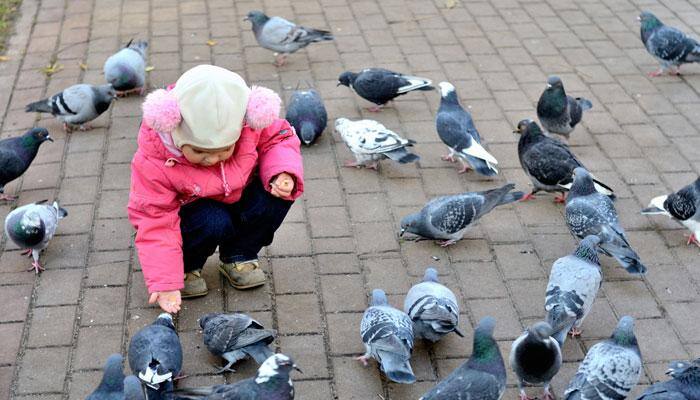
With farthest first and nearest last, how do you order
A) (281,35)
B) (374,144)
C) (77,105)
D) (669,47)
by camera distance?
(281,35) → (669,47) → (77,105) → (374,144)

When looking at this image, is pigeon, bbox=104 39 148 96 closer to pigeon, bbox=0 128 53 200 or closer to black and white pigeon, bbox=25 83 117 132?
black and white pigeon, bbox=25 83 117 132

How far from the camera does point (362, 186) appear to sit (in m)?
6.27

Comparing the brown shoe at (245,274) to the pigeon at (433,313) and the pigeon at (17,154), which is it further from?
the pigeon at (17,154)

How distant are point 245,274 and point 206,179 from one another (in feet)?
2.64

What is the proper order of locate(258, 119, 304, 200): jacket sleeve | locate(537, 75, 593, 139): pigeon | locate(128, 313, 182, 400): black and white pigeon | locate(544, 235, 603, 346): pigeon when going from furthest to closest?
locate(537, 75, 593, 139): pigeon → locate(258, 119, 304, 200): jacket sleeve → locate(544, 235, 603, 346): pigeon → locate(128, 313, 182, 400): black and white pigeon

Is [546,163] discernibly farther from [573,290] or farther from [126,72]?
[126,72]

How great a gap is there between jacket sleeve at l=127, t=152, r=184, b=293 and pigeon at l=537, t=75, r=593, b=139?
3560 millimetres

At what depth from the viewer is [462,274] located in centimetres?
532

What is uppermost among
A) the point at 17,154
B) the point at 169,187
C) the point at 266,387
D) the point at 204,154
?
the point at 204,154

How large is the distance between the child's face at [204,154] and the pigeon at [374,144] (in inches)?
82.8

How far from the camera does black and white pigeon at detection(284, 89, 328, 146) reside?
656 cm

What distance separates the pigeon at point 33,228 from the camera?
511 cm

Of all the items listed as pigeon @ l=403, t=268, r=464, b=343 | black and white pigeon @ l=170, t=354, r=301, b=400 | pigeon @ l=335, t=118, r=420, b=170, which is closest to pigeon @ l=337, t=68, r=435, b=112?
pigeon @ l=335, t=118, r=420, b=170

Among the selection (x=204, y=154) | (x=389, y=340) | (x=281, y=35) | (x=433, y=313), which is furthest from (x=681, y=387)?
(x=281, y=35)
